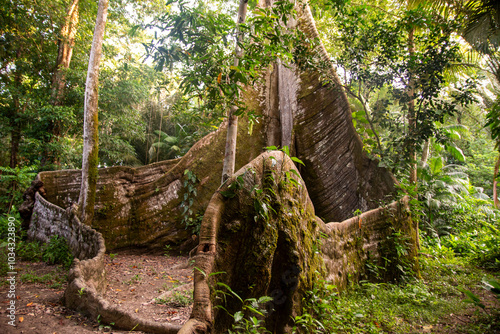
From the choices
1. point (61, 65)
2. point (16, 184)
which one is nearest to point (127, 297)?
point (16, 184)

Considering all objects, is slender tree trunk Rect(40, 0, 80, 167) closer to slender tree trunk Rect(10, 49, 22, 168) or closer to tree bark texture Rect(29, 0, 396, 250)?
slender tree trunk Rect(10, 49, 22, 168)

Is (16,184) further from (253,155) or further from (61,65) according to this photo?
(253,155)

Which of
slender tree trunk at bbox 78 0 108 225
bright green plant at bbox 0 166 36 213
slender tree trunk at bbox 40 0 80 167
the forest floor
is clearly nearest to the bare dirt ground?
the forest floor

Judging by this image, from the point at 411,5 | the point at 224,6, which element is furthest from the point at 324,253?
the point at 224,6

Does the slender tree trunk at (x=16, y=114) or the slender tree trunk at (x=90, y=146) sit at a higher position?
the slender tree trunk at (x=16, y=114)

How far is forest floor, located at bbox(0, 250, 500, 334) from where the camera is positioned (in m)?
2.80

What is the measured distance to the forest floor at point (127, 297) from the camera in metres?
2.80

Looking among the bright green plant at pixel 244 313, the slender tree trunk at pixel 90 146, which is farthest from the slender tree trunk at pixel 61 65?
the bright green plant at pixel 244 313

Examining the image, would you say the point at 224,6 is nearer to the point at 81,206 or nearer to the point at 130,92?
the point at 130,92

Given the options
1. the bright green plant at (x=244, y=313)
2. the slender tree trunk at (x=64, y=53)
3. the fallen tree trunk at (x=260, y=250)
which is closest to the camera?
the bright green plant at (x=244, y=313)

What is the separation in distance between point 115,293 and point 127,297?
0.24 meters

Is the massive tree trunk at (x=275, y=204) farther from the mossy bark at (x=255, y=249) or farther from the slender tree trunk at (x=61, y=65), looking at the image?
the slender tree trunk at (x=61, y=65)

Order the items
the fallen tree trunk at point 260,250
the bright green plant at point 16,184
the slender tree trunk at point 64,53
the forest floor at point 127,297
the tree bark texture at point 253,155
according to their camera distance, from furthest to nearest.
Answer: the slender tree trunk at point 64,53 → the bright green plant at point 16,184 → the tree bark texture at point 253,155 → the forest floor at point 127,297 → the fallen tree trunk at point 260,250

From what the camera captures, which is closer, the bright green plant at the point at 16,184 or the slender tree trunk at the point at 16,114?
the bright green plant at the point at 16,184
